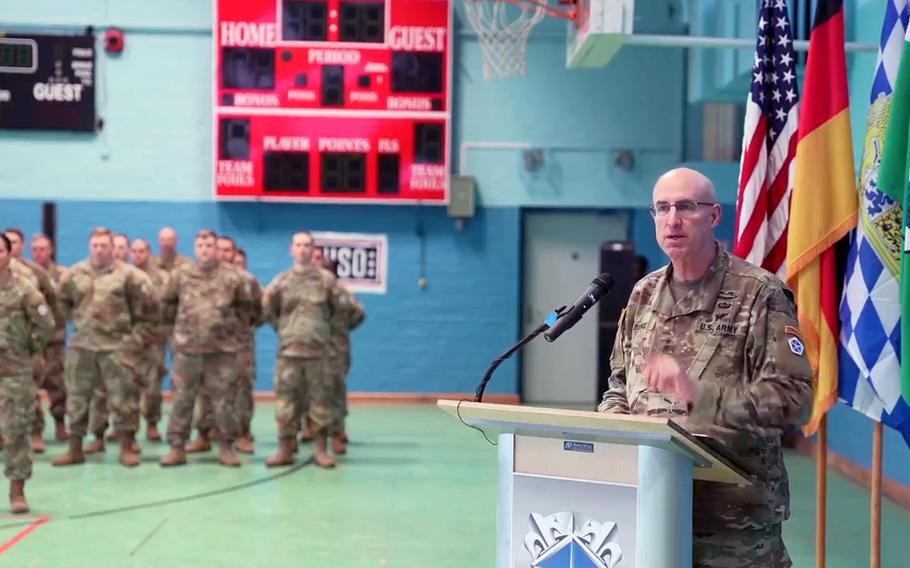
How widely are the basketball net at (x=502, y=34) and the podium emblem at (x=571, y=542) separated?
8.07 meters

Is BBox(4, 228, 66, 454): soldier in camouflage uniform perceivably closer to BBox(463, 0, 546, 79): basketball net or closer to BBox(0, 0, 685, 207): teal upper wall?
BBox(0, 0, 685, 207): teal upper wall

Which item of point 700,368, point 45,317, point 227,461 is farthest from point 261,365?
point 700,368

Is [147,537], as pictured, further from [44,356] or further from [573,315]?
[573,315]

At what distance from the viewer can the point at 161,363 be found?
915 centimetres

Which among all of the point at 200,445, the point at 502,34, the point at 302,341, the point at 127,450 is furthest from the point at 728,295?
the point at 502,34

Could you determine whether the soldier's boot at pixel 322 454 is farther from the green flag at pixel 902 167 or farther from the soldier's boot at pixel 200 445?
the green flag at pixel 902 167

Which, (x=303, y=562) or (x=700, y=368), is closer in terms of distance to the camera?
(x=700, y=368)

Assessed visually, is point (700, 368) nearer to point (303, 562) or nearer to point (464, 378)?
point (303, 562)

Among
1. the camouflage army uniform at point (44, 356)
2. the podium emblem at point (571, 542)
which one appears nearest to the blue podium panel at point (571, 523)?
the podium emblem at point (571, 542)

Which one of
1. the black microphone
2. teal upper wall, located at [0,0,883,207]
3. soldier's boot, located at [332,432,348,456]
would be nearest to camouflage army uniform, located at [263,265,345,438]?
soldier's boot, located at [332,432,348,456]

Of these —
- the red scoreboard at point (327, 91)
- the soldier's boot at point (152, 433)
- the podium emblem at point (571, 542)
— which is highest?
the red scoreboard at point (327, 91)

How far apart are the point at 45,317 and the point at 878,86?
4721mm

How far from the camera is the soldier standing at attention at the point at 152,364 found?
28.3 ft

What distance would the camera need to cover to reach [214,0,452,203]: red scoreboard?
34.5ft
